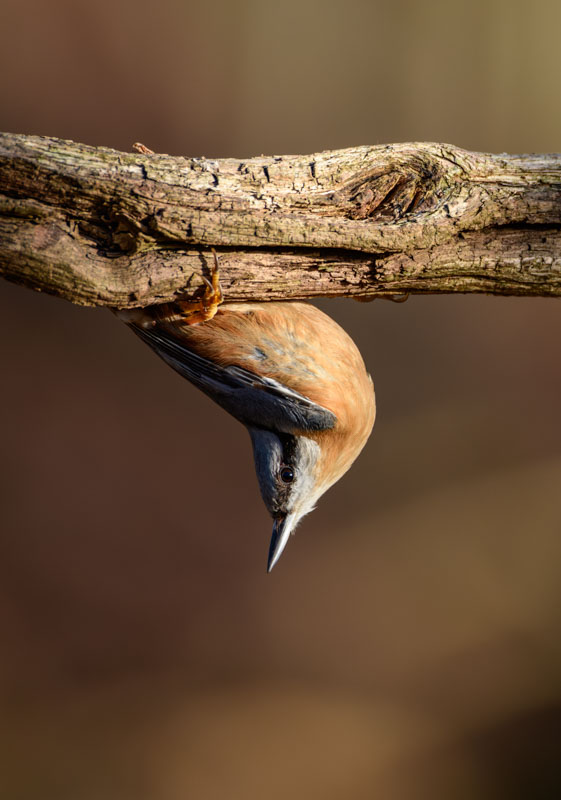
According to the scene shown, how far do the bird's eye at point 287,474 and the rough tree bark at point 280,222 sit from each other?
0.38 m

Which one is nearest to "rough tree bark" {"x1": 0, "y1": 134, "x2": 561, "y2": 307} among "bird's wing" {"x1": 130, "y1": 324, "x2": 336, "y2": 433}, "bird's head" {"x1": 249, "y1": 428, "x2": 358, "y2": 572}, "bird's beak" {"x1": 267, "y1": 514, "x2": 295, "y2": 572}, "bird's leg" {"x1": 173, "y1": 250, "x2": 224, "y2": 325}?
"bird's leg" {"x1": 173, "y1": 250, "x2": 224, "y2": 325}

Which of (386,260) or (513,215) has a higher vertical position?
(513,215)

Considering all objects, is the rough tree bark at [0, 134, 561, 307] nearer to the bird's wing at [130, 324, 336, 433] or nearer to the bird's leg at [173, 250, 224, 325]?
the bird's leg at [173, 250, 224, 325]

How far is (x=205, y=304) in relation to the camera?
1.10 metres

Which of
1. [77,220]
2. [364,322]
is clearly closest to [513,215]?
[77,220]

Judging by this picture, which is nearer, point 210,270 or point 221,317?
point 210,270

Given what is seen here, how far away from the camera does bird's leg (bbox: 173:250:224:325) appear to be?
1.05 meters

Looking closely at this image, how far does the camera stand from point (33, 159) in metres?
0.94

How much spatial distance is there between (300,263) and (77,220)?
1.09ft

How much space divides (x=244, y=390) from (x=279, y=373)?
7 centimetres

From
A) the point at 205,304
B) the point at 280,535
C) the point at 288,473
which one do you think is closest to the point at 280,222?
the point at 205,304

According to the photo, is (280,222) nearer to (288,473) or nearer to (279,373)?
(279,373)

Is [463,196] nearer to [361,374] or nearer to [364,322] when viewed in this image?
[361,374]

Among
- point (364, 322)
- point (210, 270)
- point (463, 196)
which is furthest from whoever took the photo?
point (364, 322)
